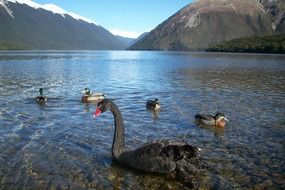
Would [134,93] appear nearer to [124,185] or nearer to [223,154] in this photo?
[223,154]

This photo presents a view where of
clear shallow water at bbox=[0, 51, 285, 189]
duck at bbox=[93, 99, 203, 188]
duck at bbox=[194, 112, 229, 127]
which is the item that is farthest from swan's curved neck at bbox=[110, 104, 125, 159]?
duck at bbox=[194, 112, 229, 127]

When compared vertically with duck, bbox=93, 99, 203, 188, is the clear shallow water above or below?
below

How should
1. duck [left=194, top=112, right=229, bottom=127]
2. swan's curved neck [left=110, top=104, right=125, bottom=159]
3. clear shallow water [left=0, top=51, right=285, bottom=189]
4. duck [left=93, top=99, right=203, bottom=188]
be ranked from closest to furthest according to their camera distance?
duck [left=93, top=99, right=203, bottom=188], clear shallow water [left=0, top=51, right=285, bottom=189], swan's curved neck [left=110, top=104, right=125, bottom=159], duck [left=194, top=112, right=229, bottom=127]

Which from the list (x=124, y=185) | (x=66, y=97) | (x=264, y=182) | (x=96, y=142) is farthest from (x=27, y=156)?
(x=66, y=97)

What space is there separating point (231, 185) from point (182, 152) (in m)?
1.85

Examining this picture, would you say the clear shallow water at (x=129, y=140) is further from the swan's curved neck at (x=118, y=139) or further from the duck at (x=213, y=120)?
the swan's curved neck at (x=118, y=139)

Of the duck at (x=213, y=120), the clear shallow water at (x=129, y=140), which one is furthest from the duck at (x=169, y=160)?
the duck at (x=213, y=120)

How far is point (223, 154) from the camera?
15.2 metres

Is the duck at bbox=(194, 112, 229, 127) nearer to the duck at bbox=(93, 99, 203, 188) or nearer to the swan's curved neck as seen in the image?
the duck at bbox=(93, 99, 203, 188)

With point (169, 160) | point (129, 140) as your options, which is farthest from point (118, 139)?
point (129, 140)

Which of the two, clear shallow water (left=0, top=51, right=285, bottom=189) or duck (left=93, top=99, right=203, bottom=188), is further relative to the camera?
clear shallow water (left=0, top=51, right=285, bottom=189)

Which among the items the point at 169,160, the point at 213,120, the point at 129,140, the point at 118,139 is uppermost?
the point at 118,139

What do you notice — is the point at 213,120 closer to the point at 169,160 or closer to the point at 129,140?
the point at 129,140

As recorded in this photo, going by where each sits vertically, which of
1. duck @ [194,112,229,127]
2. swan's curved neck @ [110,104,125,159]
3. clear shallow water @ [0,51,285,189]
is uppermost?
swan's curved neck @ [110,104,125,159]
